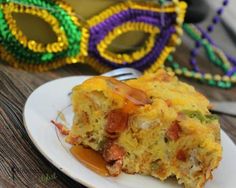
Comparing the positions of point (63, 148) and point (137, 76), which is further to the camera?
point (137, 76)

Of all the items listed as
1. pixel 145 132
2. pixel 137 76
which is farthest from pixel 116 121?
pixel 137 76

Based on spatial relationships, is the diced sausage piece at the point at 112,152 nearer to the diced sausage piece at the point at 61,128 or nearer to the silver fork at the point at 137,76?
the diced sausage piece at the point at 61,128

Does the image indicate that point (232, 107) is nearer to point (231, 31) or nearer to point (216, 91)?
point (216, 91)

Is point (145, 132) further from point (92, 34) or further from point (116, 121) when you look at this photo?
point (92, 34)

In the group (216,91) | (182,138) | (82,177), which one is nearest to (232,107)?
(216,91)

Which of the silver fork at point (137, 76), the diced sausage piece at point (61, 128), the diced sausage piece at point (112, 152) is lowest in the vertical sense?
the silver fork at point (137, 76)

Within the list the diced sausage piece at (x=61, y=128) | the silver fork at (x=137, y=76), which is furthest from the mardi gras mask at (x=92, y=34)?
the diced sausage piece at (x=61, y=128)
